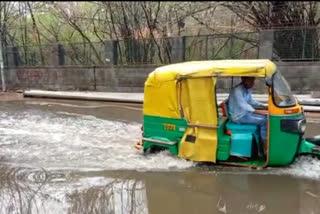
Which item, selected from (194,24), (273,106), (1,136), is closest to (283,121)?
(273,106)

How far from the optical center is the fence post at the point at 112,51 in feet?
52.1

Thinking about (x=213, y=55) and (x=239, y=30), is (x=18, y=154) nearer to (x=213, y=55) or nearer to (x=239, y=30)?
(x=213, y=55)

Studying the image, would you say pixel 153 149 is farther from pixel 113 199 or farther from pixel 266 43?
pixel 266 43

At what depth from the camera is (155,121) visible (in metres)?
6.36

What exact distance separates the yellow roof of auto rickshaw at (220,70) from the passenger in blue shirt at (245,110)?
0.43 metres

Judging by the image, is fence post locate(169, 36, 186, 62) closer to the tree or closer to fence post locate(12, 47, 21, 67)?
the tree

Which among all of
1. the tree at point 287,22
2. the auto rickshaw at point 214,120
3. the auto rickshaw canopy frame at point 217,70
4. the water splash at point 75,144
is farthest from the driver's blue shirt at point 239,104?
the tree at point 287,22

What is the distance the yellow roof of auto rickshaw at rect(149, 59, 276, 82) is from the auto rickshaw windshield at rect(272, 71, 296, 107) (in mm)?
149

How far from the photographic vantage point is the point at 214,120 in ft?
19.2

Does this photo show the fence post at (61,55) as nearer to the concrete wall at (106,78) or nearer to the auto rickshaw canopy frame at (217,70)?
the concrete wall at (106,78)

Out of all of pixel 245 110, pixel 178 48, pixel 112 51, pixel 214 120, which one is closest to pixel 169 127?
pixel 214 120

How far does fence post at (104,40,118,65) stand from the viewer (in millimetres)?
15875

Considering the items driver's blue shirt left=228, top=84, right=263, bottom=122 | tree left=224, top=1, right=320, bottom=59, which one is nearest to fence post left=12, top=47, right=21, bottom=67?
tree left=224, top=1, right=320, bottom=59

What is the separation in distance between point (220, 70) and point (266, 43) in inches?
316
